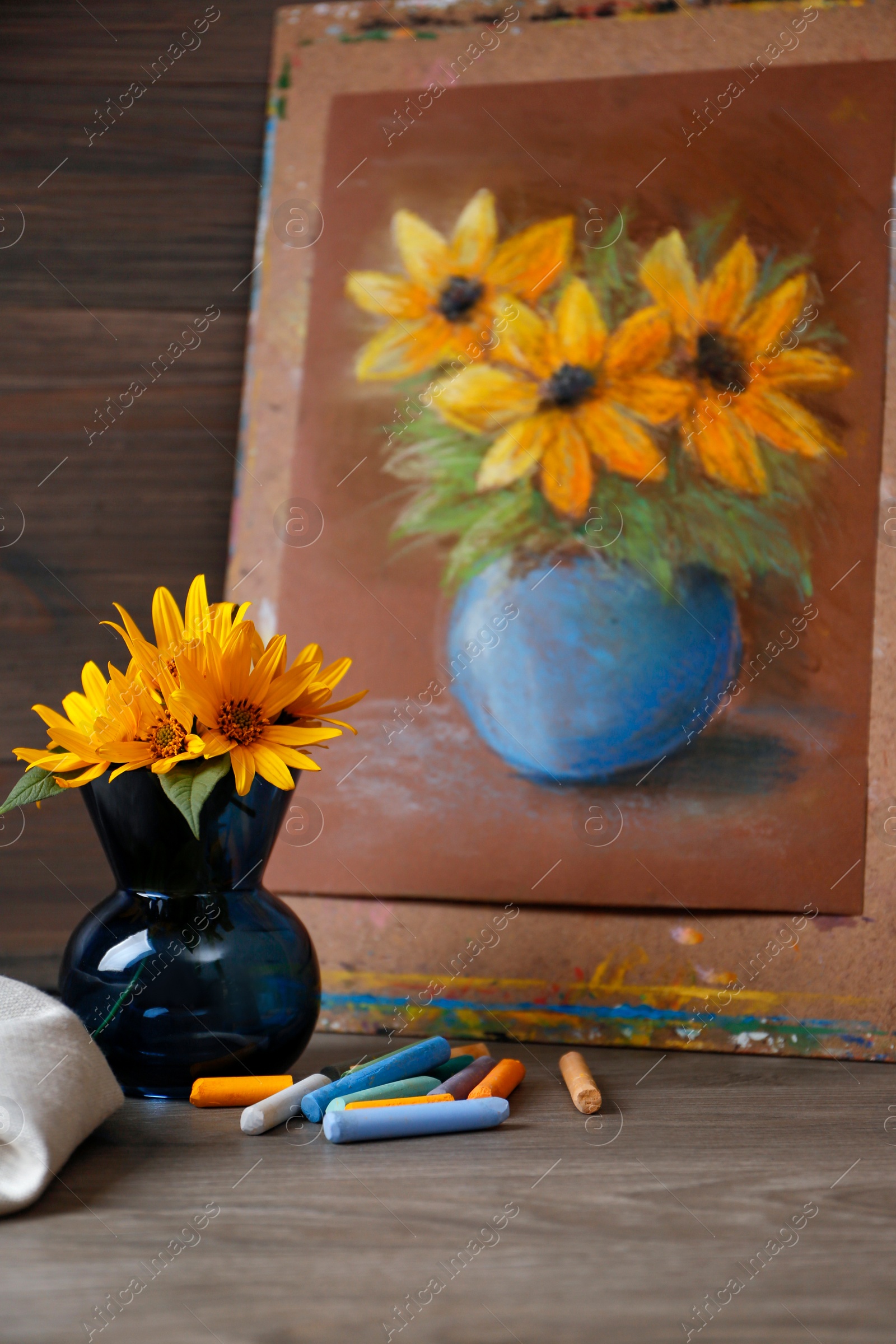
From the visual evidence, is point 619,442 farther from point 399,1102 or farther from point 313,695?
point 399,1102

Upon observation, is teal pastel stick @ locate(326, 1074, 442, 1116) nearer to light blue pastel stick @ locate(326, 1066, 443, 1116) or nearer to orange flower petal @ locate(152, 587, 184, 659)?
light blue pastel stick @ locate(326, 1066, 443, 1116)

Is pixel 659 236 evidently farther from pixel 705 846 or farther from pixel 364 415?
pixel 705 846

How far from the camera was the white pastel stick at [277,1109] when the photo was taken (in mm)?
620

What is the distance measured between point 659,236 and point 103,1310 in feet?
3.10

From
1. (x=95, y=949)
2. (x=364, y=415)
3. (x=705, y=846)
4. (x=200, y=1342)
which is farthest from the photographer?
(x=364, y=415)

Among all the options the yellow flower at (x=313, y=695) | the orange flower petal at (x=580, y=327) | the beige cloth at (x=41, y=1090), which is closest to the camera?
the beige cloth at (x=41, y=1090)

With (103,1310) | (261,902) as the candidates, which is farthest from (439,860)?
(103,1310)

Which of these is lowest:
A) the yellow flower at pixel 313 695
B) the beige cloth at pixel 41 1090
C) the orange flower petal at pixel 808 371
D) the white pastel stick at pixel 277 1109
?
the white pastel stick at pixel 277 1109

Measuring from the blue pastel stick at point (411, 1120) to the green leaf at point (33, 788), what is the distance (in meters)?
0.30

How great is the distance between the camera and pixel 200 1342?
394mm

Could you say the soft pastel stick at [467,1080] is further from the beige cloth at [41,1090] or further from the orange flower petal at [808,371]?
the orange flower petal at [808,371]

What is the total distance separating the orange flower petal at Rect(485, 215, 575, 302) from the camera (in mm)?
973

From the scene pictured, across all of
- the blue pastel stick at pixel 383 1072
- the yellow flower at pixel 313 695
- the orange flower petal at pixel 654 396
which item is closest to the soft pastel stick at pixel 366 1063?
the blue pastel stick at pixel 383 1072

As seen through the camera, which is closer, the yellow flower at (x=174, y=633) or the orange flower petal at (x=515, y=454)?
the yellow flower at (x=174, y=633)
